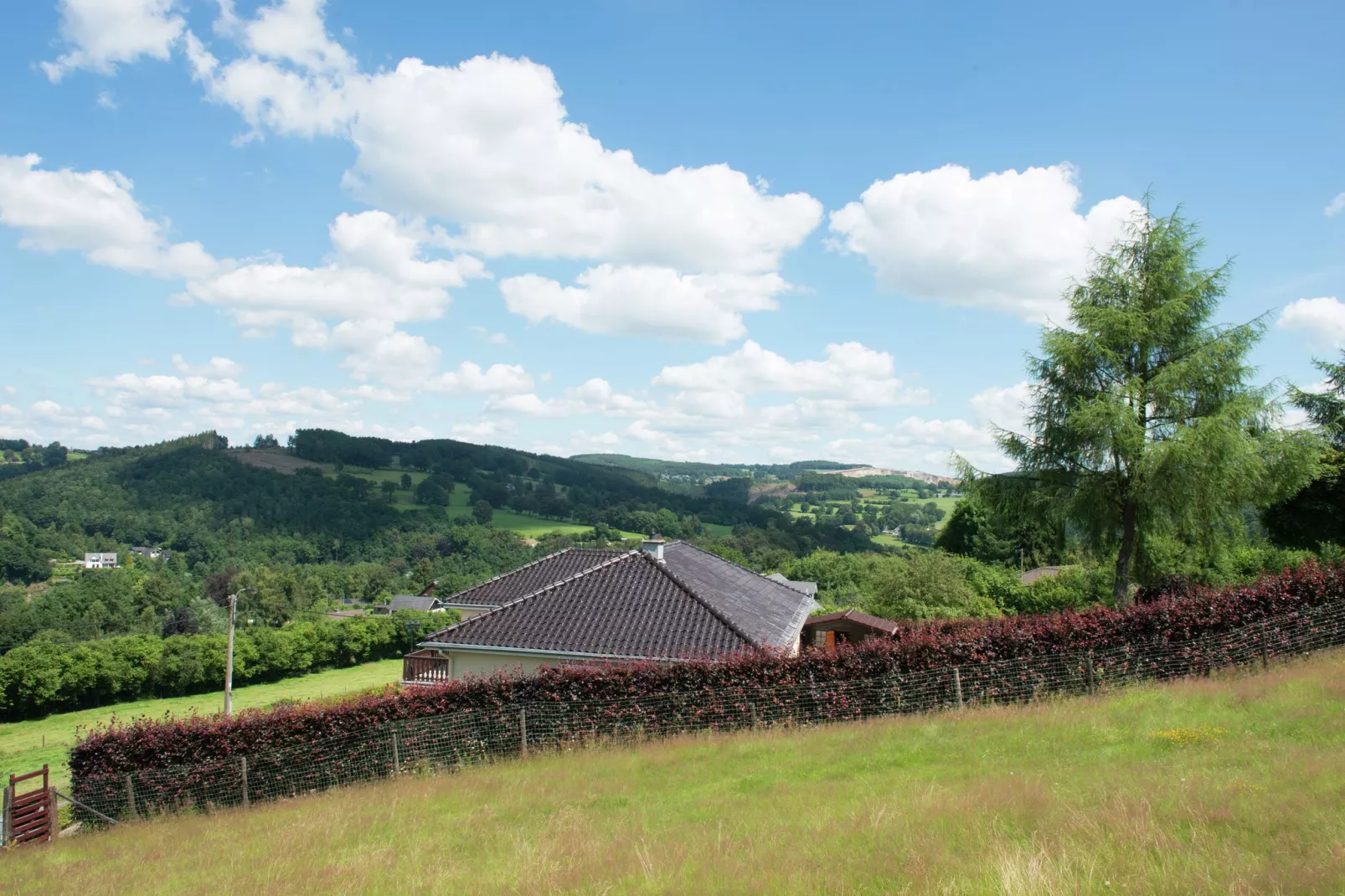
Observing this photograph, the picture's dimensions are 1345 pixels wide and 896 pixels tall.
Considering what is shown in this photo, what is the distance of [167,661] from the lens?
57594mm

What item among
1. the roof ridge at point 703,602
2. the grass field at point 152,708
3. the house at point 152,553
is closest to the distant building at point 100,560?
the house at point 152,553

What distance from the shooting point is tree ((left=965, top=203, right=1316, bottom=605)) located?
17.5m

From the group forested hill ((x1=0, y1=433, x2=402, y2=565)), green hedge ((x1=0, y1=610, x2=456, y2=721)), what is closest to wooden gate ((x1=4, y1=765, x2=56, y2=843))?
green hedge ((x1=0, y1=610, x2=456, y2=721))

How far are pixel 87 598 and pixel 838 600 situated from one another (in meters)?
89.7

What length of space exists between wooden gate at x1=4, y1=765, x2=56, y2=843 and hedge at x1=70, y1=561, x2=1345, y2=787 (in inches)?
65.8

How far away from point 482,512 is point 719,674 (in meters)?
144

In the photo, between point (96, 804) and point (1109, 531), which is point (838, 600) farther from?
point (96, 804)

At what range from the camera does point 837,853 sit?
6.75m

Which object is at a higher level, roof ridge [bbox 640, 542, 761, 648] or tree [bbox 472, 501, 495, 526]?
roof ridge [bbox 640, 542, 761, 648]

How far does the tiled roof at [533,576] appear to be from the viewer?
30.7m

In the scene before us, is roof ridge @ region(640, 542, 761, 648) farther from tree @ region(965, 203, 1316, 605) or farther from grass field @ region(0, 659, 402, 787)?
grass field @ region(0, 659, 402, 787)

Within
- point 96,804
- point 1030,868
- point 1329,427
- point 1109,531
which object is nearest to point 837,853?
point 1030,868

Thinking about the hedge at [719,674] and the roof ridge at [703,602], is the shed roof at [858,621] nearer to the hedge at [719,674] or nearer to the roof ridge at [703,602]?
the roof ridge at [703,602]

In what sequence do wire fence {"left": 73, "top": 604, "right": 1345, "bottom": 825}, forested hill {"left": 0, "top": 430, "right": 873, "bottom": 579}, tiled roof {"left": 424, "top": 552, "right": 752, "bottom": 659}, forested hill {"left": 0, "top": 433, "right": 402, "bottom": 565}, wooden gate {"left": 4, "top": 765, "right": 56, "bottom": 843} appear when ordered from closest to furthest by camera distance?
wooden gate {"left": 4, "top": 765, "right": 56, "bottom": 843} < wire fence {"left": 73, "top": 604, "right": 1345, "bottom": 825} < tiled roof {"left": 424, "top": 552, "right": 752, "bottom": 659} < forested hill {"left": 0, "top": 430, "right": 873, "bottom": 579} < forested hill {"left": 0, "top": 433, "right": 402, "bottom": 565}
